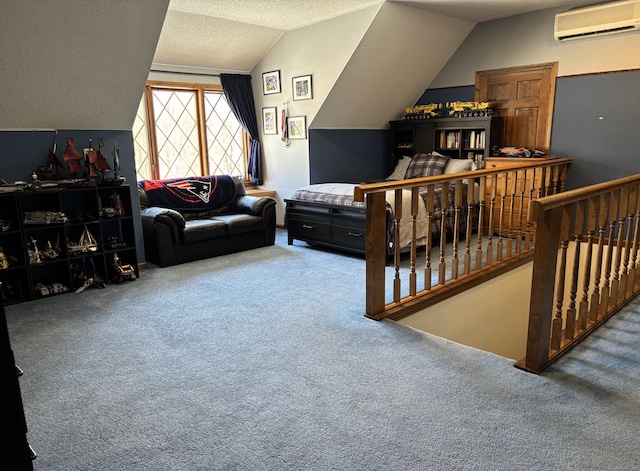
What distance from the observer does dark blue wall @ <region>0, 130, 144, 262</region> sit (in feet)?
12.7

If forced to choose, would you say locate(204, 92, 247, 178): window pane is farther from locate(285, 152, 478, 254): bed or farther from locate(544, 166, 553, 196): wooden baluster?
locate(544, 166, 553, 196): wooden baluster

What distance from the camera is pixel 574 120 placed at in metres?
5.38

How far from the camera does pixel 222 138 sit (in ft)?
21.7

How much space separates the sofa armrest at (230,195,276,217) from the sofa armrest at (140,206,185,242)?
3.12ft

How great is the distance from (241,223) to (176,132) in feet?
5.90

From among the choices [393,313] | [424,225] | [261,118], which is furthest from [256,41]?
[393,313]

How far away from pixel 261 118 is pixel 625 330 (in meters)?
5.08

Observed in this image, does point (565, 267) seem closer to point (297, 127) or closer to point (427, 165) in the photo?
point (427, 165)

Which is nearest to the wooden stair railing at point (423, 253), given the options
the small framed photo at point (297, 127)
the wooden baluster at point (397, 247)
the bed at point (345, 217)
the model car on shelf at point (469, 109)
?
the wooden baluster at point (397, 247)

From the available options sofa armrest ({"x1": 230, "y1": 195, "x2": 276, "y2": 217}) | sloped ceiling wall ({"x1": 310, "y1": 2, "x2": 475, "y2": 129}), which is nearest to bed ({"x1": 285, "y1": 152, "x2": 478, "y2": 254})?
sofa armrest ({"x1": 230, "y1": 195, "x2": 276, "y2": 217})

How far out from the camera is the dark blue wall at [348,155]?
6.22 metres

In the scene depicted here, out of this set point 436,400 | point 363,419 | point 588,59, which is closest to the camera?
point 363,419

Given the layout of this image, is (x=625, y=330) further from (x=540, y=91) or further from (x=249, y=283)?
(x=540, y=91)

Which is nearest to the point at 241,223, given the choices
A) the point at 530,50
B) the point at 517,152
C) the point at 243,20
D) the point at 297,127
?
the point at 297,127
